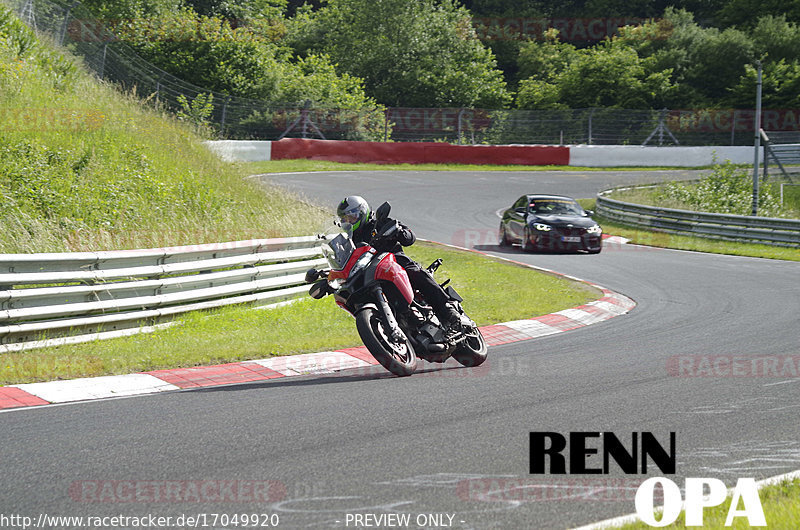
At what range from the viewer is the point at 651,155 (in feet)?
144

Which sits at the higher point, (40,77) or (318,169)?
(40,77)

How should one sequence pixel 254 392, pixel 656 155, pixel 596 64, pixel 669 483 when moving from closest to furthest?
1. pixel 669 483
2. pixel 254 392
3. pixel 656 155
4. pixel 596 64

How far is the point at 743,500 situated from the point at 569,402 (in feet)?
8.62

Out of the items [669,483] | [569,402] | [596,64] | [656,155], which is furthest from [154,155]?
[596,64]

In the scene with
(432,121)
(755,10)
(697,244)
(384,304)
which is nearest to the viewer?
(384,304)

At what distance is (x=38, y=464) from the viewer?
211 inches

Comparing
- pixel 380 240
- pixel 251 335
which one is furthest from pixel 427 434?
pixel 251 335

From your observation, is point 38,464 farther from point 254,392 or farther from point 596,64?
point 596,64

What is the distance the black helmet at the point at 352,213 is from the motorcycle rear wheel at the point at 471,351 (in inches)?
63.7

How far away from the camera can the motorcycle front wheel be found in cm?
789

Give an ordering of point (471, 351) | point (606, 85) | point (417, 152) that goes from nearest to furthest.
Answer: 1. point (471, 351)
2. point (417, 152)
3. point (606, 85)

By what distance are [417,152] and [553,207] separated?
20652 millimetres

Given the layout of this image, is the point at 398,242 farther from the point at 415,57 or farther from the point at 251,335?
the point at 415,57

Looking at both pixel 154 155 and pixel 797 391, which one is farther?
pixel 154 155
